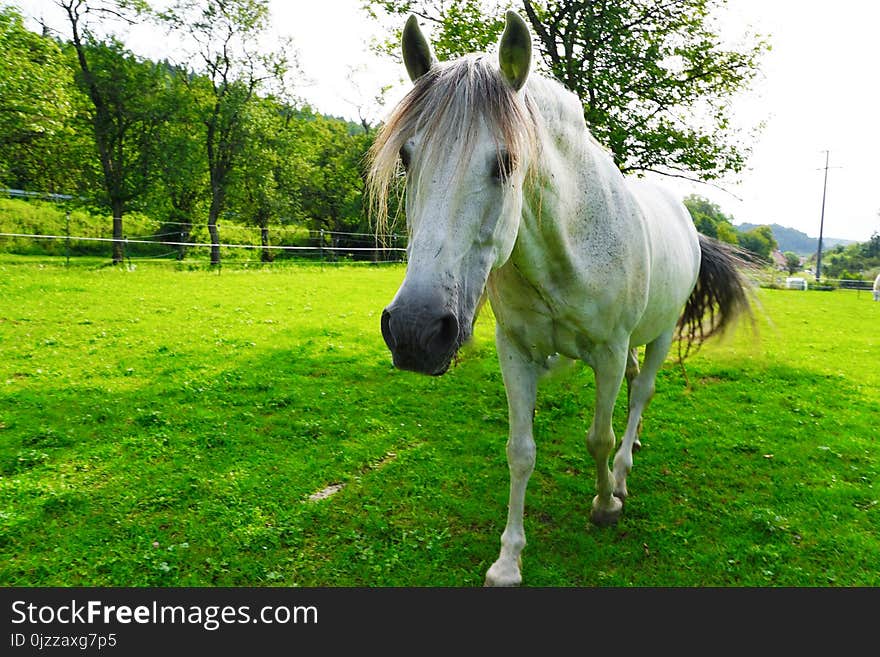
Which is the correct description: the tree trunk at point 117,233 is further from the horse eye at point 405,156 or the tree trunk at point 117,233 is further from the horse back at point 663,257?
the horse eye at point 405,156

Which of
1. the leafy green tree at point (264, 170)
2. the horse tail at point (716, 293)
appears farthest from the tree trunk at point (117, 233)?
the horse tail at point (716, 293)

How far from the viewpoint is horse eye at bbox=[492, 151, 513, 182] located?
1919 millimetres

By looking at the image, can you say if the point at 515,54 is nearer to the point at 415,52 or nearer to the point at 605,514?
the point at 415,52

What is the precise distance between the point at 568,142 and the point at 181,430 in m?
4.58

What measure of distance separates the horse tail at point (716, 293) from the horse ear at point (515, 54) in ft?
12.8

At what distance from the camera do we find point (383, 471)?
4418mm

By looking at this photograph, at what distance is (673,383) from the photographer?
7523 mm


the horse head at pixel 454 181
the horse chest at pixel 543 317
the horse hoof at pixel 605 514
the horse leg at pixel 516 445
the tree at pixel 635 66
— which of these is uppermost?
the tree at pixel 635 66

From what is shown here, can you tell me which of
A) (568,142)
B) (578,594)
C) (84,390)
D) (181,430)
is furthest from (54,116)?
(578,594)

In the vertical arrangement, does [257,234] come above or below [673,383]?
above

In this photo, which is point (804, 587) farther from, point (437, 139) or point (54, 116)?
point (54, 116)

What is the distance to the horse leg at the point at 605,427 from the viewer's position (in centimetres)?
301

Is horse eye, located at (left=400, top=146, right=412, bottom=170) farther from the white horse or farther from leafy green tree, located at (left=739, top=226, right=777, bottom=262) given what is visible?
leafy green tree, located at (left=739, top=226, right=777, bottom=262)

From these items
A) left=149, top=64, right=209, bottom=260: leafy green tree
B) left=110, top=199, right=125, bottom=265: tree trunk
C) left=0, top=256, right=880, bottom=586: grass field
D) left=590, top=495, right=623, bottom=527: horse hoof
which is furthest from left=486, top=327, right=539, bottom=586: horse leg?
left=149, top=64, right=209, bottom=260: leafy green tree
